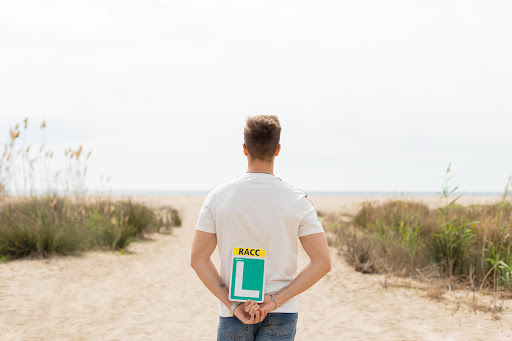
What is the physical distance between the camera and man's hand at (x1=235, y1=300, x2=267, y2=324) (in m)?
1.81

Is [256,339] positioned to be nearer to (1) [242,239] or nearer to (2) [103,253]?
(1) [242,239]

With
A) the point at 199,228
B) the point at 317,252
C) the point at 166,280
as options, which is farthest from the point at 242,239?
the point at 166,280

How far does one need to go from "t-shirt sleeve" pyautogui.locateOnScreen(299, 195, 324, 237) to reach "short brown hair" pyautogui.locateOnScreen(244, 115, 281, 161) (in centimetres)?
25

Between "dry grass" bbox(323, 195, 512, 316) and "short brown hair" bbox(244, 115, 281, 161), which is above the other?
"short brown hair" bbox(244, 115, 281, 161)

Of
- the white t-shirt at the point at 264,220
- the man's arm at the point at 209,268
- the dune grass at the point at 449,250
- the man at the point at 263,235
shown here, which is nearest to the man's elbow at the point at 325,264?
the man at the point at 263,235

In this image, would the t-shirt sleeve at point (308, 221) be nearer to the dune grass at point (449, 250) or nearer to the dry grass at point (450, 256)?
the dry grass at point (450, 256)

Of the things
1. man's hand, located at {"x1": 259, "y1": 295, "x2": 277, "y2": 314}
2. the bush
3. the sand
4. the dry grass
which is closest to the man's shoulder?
man's hand, located at {"x1": 259, "y1": 295, "x2": 277, "y2": 314}

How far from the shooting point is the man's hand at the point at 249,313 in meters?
1.81

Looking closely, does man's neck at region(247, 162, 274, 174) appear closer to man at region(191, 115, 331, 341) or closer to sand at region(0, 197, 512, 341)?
man at region(191, 115, 331, 341)

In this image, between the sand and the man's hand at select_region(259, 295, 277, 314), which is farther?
the sand

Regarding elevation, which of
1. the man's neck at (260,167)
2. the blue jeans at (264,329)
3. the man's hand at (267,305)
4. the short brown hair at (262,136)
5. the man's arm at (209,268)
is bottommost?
the blue jeans at (264,329)

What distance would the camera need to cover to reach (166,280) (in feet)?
24.7

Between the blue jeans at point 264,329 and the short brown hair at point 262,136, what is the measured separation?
0.69 meters

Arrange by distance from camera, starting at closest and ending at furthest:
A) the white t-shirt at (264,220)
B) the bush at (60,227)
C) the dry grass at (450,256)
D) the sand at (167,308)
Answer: the white t-shirt at (264,220) < the sand at (167,308) < the dry grass at (450,256) < the bush at (60,227)
